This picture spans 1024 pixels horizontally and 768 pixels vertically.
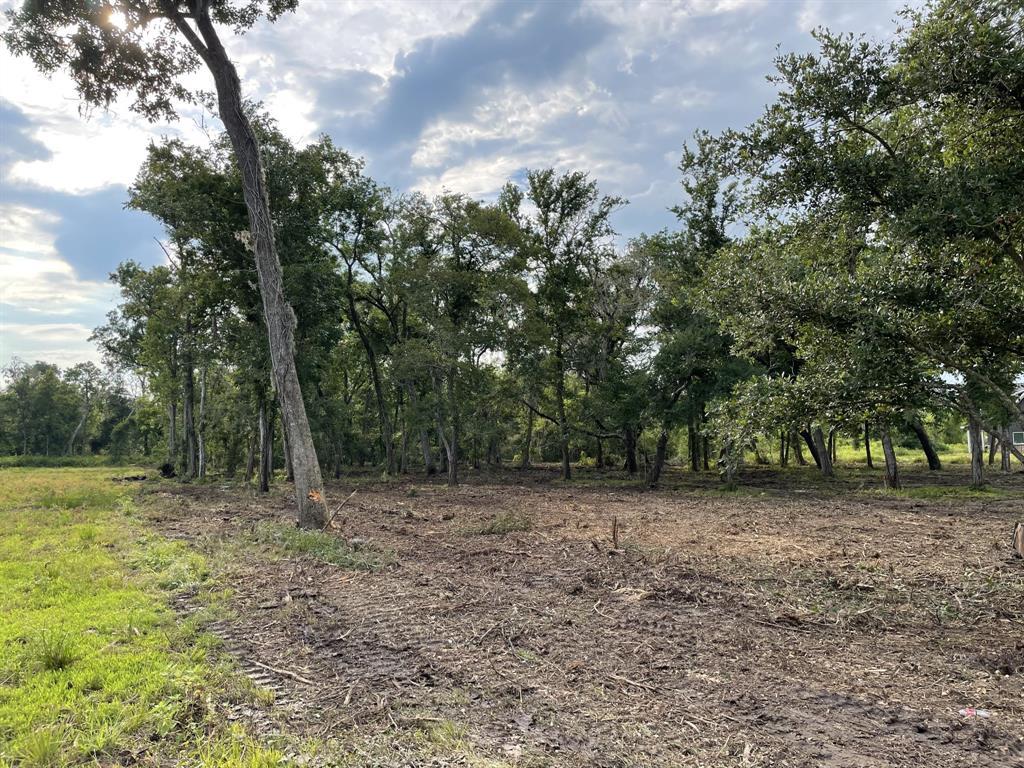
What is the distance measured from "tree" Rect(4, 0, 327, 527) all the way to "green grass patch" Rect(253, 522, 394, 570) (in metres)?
0.82

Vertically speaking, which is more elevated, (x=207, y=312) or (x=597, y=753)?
(x=207, y=312)

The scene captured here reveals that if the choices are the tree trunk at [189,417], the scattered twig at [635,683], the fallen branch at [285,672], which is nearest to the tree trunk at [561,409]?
the tree trunk at [189,417]

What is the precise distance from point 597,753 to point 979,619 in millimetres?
4923

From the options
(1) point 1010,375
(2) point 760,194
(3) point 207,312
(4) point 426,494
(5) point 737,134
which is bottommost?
(4) point 426,494

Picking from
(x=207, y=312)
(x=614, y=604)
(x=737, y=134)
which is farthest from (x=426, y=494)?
(x=737, y=134)

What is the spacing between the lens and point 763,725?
351 cm

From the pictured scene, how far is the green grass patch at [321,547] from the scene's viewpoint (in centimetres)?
816

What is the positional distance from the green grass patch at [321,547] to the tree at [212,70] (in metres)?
0.82

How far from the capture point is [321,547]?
923cm

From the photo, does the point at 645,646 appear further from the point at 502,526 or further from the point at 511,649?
the point at 502,526

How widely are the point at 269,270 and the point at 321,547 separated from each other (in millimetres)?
6096

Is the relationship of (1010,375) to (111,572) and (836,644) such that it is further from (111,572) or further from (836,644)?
(111,572)

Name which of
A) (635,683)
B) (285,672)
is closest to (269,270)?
(285,672)

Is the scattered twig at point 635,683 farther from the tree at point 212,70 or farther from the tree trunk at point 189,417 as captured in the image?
the tree trunk at point 189,417
